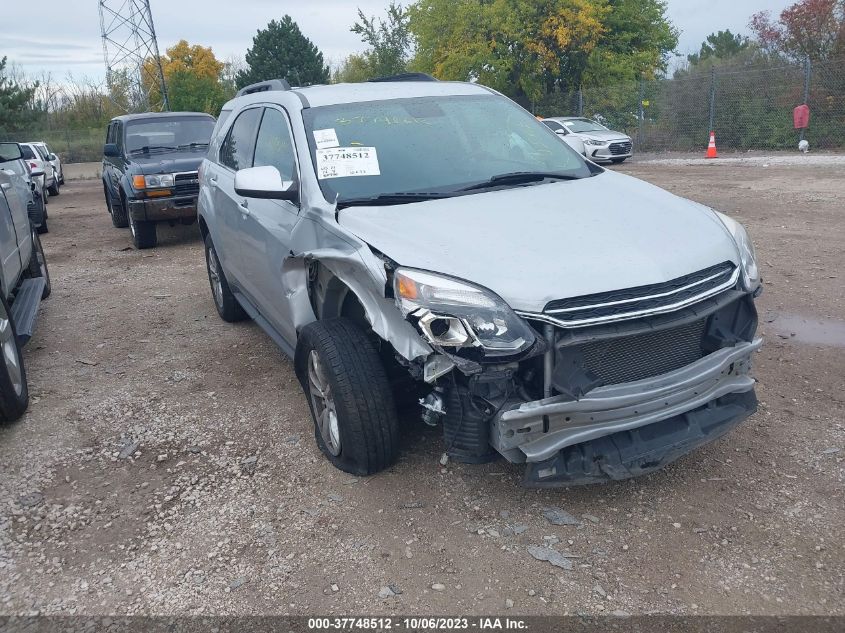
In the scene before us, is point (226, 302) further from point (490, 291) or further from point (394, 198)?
point (490, 291)

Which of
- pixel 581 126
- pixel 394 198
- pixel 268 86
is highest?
pixel 581 126

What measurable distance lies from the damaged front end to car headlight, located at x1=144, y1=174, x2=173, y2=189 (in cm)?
781

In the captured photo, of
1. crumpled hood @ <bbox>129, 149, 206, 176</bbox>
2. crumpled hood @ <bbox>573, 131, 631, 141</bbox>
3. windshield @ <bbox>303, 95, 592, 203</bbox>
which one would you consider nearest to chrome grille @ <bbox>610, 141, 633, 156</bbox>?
crumpled hood @ <bbox>573, 131, 631, 141</bbox>

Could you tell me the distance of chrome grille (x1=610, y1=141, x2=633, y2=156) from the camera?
21.3 m

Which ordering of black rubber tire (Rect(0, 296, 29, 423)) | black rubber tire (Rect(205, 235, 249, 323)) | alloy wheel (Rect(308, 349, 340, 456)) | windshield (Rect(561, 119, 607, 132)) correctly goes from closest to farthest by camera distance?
1. alloy wheel (Rect(308, 349, 340, 456))
2. black rubber tire (Rect(0, 296, 29, 423))
3. black rubber tire (Rect(205, 235, 249, 323))
4. windshield (Rect(561, 119, 607, 132))

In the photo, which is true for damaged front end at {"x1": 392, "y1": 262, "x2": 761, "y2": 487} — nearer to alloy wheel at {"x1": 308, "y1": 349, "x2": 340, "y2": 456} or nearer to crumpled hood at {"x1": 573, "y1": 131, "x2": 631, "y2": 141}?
alloy wheel at {"x1": 308, "y1": 349, "x2": 340, "y2": 456}

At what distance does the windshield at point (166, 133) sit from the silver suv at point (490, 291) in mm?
7053

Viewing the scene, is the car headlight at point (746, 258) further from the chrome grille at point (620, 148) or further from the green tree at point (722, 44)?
the green tree at point (722, 44)

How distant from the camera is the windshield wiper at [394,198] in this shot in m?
3.62

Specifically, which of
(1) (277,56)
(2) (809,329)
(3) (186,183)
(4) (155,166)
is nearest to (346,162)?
(2) (809,329)

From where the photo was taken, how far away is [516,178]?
12.9 feet

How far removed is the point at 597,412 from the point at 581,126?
A: 2102cm

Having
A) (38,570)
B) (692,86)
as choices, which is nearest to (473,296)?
(38,570)

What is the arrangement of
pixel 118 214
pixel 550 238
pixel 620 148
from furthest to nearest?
pixel 620 148 < pixel 118 214 < pixel 550 238
